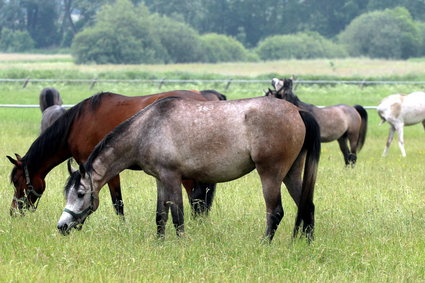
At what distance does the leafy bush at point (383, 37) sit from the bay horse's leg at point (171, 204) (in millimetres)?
67011

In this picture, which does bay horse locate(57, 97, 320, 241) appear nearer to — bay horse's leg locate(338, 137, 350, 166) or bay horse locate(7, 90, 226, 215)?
bay horse locate(7, 90, 226, 215)

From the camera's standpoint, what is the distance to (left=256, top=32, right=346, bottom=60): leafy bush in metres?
68.8

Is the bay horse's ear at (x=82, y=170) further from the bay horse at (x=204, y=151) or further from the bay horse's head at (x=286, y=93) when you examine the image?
the bay horse's head at (x=286, y=93)

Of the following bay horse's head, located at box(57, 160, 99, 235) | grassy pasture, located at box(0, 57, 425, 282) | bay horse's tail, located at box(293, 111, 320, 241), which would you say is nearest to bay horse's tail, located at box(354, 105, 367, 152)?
grassy pasture, located at box(0, 57, 425, 282)

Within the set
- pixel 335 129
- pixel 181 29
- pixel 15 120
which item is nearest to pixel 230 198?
pixel 335 129

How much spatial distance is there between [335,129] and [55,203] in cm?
694

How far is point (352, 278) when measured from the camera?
6207 millimetres

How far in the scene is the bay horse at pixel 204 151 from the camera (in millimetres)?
7238

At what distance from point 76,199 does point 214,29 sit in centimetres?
8167

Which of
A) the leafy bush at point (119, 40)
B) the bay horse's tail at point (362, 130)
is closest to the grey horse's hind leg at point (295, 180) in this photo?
A: the bay horse's tail at point (362, 130)

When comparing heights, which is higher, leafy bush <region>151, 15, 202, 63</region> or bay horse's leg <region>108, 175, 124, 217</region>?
bay horse's leg <region>108, 175, 124, 217</region>

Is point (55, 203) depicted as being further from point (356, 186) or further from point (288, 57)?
point (288, 57)

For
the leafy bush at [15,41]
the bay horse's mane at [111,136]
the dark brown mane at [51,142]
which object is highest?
the bay horse's mane at [111,136]

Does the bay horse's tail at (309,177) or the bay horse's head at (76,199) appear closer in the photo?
the bay horse's head at (76,199)
